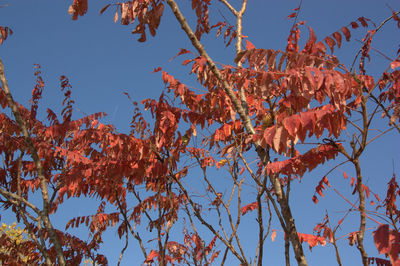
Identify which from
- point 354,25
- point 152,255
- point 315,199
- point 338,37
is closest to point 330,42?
point 338,37

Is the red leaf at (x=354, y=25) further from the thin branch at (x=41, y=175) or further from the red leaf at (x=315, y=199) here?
the thin branch at (x=41, y=175)

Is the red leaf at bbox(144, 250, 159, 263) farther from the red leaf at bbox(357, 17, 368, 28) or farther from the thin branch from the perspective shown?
the red leaf at bbox(357, 17, 368, 28)

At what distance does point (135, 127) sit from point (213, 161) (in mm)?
2012

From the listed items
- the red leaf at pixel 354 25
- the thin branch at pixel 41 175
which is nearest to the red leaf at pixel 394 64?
the red leaf at pixel 354 25

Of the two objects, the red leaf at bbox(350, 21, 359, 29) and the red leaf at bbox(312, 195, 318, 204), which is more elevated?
the red leaf at bbox(350, 21, 359, 29)

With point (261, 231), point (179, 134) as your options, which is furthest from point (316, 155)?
point (179, 134)

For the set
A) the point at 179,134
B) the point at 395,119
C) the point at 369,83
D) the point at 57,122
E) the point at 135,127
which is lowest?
the point at 395,119

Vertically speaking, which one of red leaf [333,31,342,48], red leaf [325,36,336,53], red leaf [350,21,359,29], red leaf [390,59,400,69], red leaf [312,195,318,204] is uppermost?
red leaf [350,21,359,29]

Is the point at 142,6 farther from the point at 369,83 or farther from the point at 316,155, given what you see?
the point at 369,83

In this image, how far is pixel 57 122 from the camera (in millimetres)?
6613

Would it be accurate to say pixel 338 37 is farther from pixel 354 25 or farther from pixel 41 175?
pixel 41 175

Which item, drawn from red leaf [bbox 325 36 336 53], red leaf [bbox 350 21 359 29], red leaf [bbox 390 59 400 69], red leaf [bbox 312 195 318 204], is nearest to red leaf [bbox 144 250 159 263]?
red leaf [bbox 312 195 318 204]

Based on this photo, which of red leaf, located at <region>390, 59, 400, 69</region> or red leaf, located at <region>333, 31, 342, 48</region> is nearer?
red leaf, located at <region>390, 59, 400, 69</region>

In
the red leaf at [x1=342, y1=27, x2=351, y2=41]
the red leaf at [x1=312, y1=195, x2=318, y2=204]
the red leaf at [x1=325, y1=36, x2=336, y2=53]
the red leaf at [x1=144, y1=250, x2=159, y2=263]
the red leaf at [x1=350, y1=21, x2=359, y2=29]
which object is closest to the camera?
the red leaf at [x1=325, y1=36, x2=336, y2=53]
